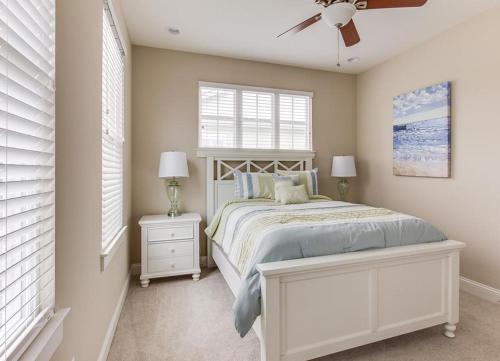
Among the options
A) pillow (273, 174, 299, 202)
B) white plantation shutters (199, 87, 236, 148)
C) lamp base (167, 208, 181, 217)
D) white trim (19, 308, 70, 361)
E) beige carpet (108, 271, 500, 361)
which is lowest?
beige carpet (108, 271, 500, 361)

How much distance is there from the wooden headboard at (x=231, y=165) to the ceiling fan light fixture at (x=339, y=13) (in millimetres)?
2012

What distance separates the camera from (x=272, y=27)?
290cm

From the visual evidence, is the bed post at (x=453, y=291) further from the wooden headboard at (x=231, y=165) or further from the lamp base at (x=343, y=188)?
the wooden headboard at (x=231, y=165)

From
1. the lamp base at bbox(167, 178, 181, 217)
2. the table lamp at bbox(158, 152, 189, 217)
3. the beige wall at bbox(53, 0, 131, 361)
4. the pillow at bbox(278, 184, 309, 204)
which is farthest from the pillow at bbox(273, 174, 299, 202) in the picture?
the beige wall at bbox(53, 0, 131, 361)

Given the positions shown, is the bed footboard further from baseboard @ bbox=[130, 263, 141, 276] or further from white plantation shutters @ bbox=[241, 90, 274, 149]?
white plantation shutters @ bbox=[241, 90, 274, 149]

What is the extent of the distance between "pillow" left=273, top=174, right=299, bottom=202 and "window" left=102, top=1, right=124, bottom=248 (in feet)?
5.47

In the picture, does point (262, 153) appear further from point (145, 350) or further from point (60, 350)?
point (60, 350)

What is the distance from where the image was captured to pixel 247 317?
153 cm

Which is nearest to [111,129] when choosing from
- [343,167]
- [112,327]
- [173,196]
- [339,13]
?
[173,196]

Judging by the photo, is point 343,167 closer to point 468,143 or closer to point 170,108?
point 468,143

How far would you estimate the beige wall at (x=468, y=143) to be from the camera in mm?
2555

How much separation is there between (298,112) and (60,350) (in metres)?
3.78

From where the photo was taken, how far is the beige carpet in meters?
1.76

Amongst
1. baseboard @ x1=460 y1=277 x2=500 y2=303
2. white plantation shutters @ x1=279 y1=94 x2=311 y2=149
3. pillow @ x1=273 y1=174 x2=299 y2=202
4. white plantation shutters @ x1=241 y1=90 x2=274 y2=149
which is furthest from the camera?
white plantation shutters @ x1=279 y1=94 x2=311 y2=149
